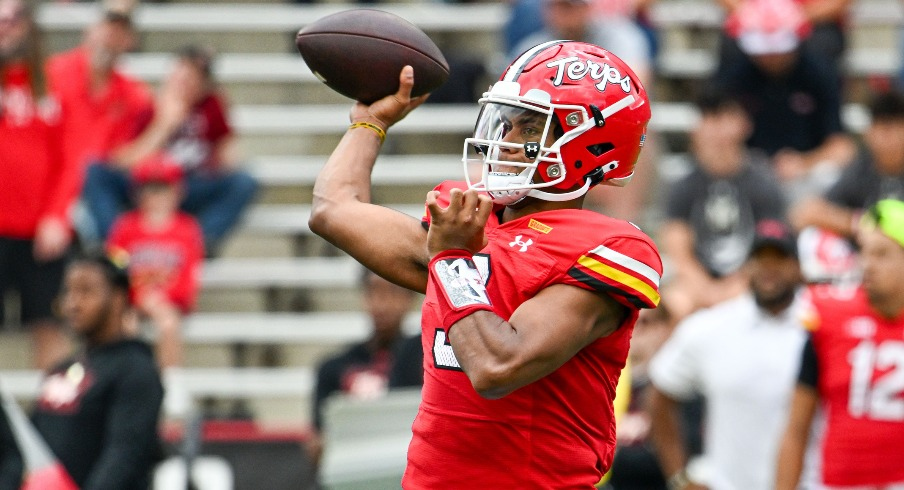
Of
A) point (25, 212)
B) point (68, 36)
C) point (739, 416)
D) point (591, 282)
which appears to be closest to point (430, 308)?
point (591, 282)

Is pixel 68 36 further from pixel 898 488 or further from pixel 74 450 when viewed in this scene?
pixel 898 488

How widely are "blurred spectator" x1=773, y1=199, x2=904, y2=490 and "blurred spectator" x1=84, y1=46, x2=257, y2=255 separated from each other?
411cm

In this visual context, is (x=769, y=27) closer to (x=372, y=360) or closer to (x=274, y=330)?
(x=372, y=360)

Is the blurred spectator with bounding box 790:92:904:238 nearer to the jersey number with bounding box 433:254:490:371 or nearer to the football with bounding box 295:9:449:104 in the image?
the football with bounding box 295:9:449:104

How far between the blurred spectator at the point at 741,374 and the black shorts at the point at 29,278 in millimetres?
3322

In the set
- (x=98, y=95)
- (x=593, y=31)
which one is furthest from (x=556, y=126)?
(x=98, y=95)

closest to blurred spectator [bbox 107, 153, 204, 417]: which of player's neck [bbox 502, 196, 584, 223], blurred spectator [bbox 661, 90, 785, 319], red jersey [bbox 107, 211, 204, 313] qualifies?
red jersey [bbox 107, 211, 204, 313]

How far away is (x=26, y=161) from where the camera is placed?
8.12 meters

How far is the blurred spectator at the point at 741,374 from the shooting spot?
6.21m

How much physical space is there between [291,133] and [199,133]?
1.29m

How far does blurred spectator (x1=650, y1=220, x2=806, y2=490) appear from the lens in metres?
6.21

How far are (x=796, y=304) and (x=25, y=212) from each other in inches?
163

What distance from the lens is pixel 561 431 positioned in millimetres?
3045

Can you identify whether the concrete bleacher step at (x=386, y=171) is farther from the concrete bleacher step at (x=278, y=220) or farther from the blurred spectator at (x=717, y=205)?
the blurred spectator at (x=717, y=205)
